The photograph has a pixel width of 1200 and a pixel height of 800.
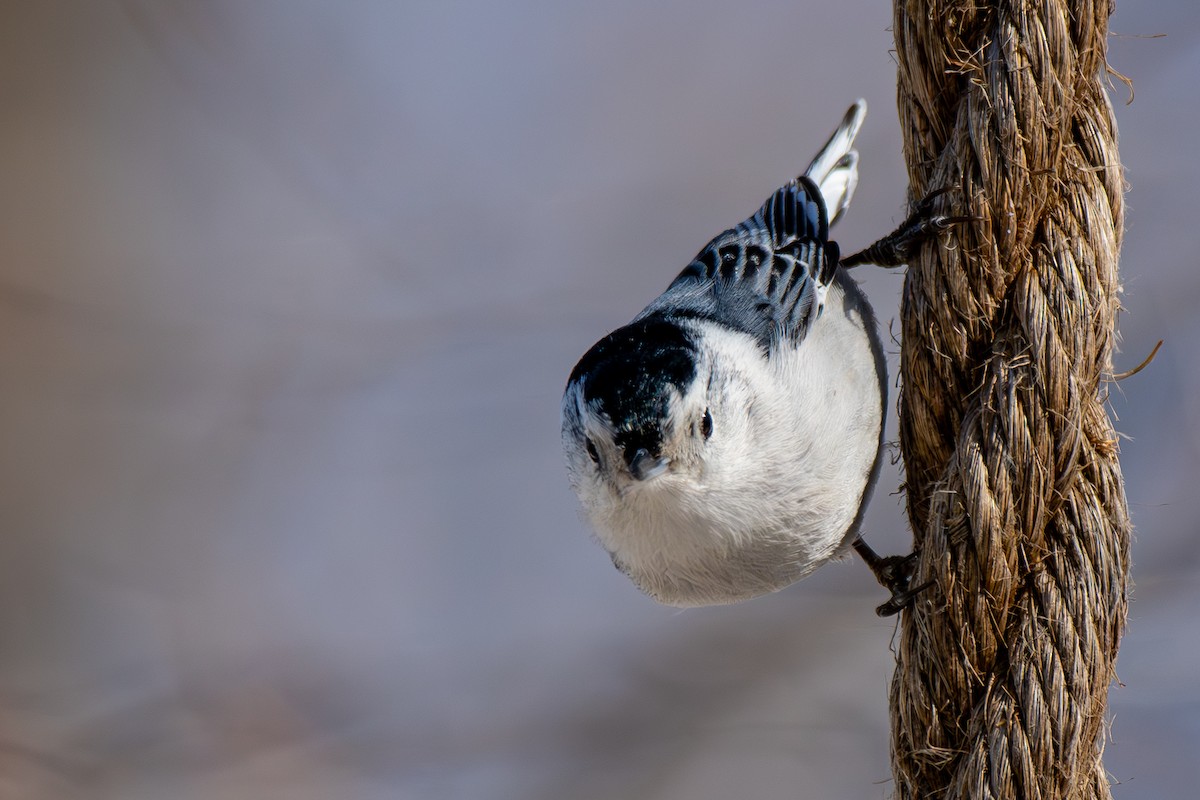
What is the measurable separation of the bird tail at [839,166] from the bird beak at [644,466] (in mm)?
503

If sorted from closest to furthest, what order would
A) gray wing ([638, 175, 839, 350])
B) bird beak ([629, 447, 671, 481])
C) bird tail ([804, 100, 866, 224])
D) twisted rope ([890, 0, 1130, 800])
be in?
twisted rope ([890, 0, 1130, 800]) → bird beak ([629, 447, 671, 481]) → gray wing ([638, 175, 839, 350]) → bird tail ([804, 100, 866, 224])

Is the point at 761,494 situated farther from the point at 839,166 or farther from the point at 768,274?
the point at 839,166

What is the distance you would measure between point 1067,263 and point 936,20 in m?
0.19

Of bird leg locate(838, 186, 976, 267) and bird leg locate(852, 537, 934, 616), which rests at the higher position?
bird leg locate(838, 186, 976, 267)

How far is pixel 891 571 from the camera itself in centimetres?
97

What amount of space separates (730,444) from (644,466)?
10 centimetres

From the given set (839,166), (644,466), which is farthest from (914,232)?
(839,166)

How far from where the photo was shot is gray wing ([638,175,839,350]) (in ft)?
3.36

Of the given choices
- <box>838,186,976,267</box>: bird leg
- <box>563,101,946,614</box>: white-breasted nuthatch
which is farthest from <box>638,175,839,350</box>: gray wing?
<box>838,186,976,267</box>: bird leg

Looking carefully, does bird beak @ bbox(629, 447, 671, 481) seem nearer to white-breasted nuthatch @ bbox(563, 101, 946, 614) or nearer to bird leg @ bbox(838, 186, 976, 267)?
white-breasted nuthatch @ bbox(563, 101, 946, 614)

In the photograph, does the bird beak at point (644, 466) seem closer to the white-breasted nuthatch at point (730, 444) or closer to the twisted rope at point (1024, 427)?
the white-breasted nuthatch at point (730, 444)

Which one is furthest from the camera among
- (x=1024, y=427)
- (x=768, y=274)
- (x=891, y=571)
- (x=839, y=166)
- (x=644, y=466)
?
(x=839, y=166)

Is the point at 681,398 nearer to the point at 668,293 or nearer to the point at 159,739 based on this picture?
the point at 668,293

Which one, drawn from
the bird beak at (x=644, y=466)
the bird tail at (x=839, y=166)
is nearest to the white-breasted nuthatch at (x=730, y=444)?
the bird beak at (x=644, y=466)
